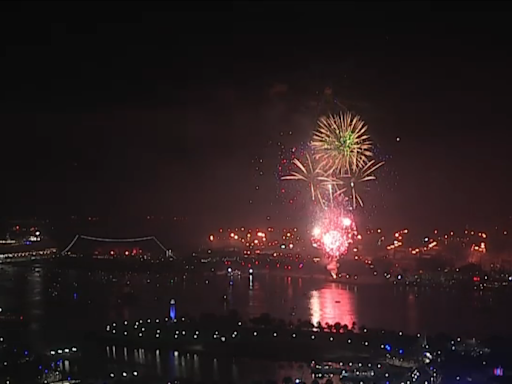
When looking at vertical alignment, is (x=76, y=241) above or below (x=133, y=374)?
above

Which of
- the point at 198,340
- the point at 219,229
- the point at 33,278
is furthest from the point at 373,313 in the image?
the point at 219,229

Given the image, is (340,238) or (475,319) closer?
(340,238)

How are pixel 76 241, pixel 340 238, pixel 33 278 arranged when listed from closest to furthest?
pixel 340 238, pixel 33 278, pixel 76 241

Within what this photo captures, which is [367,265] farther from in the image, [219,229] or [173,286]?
[219,229]

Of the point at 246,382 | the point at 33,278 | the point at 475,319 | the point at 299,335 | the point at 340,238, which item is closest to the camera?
the point at 246,382

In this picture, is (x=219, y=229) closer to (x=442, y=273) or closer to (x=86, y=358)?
(x=442, y=273)

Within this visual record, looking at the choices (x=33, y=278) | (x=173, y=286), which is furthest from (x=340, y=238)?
(x=33, y=278)
